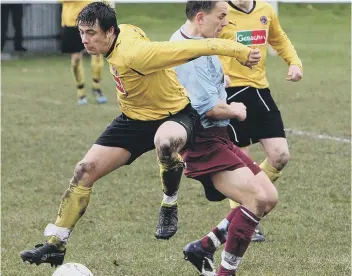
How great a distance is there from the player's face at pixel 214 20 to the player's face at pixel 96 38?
68 centimetres

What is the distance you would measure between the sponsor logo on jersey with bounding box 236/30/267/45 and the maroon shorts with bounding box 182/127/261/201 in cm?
146

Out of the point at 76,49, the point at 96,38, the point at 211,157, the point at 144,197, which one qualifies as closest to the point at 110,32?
the point at 96,38

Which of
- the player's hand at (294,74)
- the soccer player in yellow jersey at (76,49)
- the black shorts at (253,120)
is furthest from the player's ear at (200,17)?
the soccer player in yellow jersey at (76,49)

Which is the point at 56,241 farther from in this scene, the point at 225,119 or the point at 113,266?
the point at 225,119

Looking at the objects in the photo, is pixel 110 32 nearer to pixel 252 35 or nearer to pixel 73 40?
pixel 252 35

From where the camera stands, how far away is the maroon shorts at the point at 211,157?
6.08 m

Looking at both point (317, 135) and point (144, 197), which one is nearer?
point (144, 197)

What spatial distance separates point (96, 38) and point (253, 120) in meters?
2.16

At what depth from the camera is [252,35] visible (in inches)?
300

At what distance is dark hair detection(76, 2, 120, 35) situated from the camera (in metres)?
5.91

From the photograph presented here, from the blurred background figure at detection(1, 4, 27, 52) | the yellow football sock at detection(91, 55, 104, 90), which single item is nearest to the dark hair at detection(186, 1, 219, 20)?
the yellow football sock at detection(91, 55, 104, 90)

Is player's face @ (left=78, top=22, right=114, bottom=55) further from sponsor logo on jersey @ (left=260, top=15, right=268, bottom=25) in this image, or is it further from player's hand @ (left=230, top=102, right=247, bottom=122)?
sponsor logo on jersey @ (left=260, top=15, right=268, bottom=25)

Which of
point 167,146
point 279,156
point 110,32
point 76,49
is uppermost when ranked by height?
point 110,32

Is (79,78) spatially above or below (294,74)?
below
